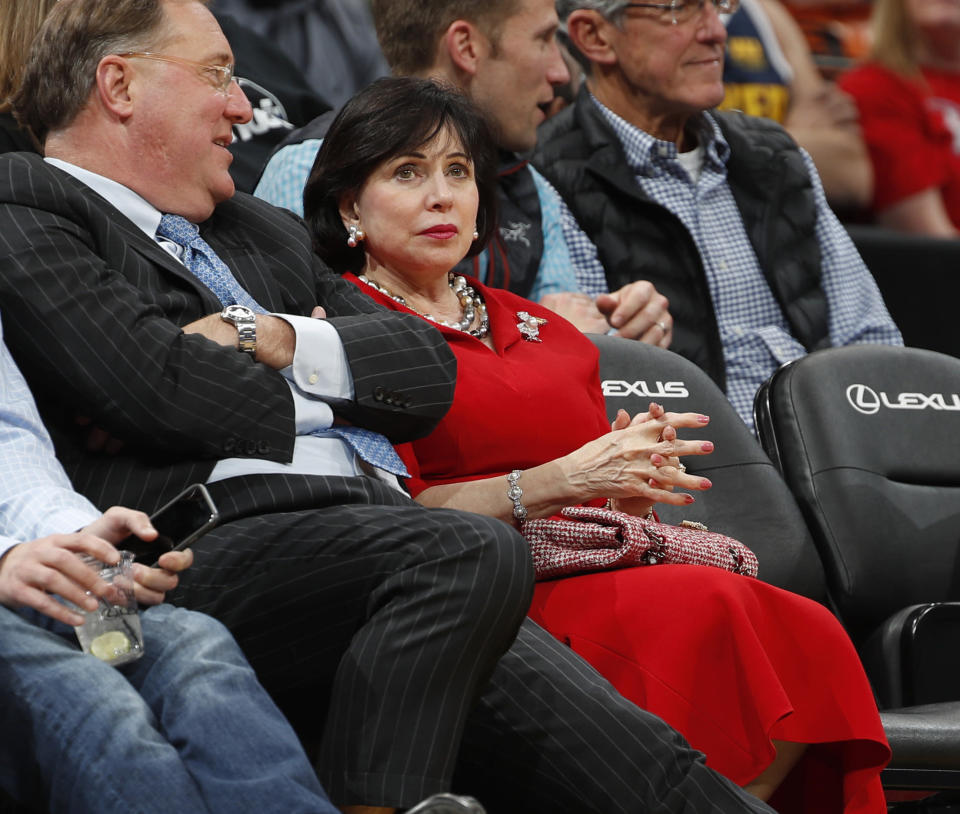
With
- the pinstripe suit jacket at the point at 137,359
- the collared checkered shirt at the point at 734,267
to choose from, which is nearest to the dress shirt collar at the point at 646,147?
the collared checkered shirt at the point at 734,267

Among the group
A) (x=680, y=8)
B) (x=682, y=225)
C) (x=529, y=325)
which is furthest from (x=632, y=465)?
(x=680, y=8)

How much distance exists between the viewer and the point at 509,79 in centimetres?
365

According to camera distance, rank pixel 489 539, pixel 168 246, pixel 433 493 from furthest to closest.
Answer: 1. pixel 433 493
2. pixel 168 246
3. pixel 489 539

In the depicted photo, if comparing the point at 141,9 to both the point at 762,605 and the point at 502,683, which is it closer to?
the point at 502,683

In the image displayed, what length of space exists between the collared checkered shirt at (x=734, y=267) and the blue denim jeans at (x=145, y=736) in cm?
199

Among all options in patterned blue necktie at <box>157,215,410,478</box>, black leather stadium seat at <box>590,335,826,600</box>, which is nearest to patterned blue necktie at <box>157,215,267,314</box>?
patterned blue necktie at <box>157,215,410,478</box>

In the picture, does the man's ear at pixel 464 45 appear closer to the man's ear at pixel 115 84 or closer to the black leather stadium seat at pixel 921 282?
the black leather stadium seat at pixel 921 282

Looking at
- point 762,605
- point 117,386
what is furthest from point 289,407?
point 762,605

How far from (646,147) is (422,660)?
219 centimetres

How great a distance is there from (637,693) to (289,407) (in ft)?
2.20

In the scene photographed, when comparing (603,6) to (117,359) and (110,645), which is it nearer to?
(117,359)

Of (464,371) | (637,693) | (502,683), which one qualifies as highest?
(464,371)

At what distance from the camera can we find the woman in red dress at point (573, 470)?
7.53ft

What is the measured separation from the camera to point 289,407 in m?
2.12
